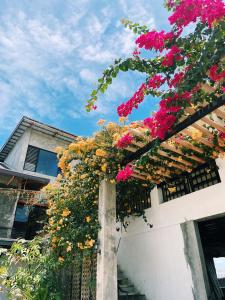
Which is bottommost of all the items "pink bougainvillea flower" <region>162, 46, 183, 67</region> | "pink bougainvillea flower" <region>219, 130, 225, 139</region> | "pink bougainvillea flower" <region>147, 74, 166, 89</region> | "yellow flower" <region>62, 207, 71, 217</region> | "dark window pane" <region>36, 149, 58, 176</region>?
"yellow flower" <region>62, 207, 71, 217</region>

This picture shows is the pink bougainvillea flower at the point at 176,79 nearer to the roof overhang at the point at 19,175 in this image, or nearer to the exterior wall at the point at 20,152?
the roof overhang at the point at 19,175

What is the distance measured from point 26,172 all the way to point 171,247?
416 inches

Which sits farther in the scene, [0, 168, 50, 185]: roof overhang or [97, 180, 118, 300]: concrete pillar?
[0, 168, 50, 185]: roof overhang

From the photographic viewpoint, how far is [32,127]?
49.5 ft

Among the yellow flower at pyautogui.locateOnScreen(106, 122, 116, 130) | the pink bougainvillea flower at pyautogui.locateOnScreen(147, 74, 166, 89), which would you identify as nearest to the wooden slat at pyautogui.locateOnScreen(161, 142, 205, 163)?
the pink bougainvillea flower at pyautogui.locateOnScreen(147, 74, 166, 89)

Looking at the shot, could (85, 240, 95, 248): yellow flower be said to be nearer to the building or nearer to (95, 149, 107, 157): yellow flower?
(95, 149, 107, 157): yellow flower

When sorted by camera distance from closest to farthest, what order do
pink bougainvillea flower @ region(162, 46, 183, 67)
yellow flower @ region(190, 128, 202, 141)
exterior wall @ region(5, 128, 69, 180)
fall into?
pink bougainvillea flower @ region(162, 46, 183, 67) → yellow flower @ region(190, 128, 202, 141) → exterior wall @ region(5, 128, 69, 180)

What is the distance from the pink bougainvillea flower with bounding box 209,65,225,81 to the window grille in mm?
2749

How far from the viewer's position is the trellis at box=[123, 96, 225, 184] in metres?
4.01

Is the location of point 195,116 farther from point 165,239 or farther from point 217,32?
point 165,239

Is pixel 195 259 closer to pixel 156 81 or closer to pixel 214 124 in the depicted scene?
pixel 214 124

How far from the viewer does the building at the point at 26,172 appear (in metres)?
12.0

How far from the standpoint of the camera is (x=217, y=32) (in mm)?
3264

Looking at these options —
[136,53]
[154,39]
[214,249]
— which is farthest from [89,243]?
[214,249]
